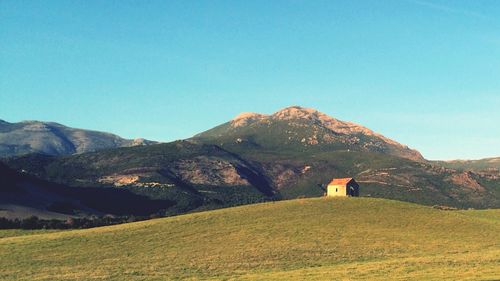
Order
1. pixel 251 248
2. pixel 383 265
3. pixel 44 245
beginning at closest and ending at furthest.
Result: pixel 383 265 < pixel 251 248 < pixel 44 245

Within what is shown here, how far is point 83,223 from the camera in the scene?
370 ft

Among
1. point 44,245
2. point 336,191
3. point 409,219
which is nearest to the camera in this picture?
point 44,245

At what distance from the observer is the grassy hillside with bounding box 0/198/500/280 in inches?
2143

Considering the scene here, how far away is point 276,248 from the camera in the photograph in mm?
72000

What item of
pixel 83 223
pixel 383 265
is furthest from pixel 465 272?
pixel 83 223

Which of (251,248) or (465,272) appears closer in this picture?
(465,272)

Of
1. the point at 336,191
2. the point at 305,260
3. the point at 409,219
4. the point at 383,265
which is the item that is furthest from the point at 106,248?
the point at 336,191

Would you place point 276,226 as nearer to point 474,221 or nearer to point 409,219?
point 409,219

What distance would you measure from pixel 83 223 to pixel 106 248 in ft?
134

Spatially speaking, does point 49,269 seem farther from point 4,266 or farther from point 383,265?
point 383,265

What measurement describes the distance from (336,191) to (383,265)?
319ft

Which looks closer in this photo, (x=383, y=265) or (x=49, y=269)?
(x=383, y=265)

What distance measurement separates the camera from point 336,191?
15238 cm

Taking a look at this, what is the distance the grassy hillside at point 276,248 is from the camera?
5444 centimetres
